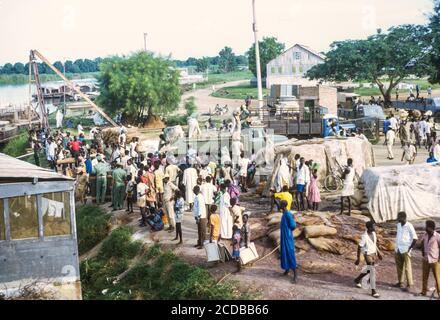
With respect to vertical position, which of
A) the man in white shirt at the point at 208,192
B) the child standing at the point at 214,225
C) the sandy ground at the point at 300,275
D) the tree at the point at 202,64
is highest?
the tree at the point at 202,64

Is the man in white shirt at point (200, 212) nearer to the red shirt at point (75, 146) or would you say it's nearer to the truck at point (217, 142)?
the truck at point (217, 142)

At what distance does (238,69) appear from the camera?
398 ft

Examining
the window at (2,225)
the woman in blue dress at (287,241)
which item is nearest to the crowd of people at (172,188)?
the woman in blue dress at (287,241)

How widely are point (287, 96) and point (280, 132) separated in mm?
10600

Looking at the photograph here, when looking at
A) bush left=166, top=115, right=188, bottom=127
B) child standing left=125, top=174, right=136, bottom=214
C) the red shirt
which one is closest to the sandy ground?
child standing left=125, top=174, right=136, bottom=214

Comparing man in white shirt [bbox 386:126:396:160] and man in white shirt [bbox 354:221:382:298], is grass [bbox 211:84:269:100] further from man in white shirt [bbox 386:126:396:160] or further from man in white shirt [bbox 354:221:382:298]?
man in white shirt [bbox 354:221:382:298]

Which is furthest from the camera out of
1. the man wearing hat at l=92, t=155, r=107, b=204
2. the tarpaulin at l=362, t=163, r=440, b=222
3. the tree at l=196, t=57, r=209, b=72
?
the tree at l=196, t=57, r=209, b=72

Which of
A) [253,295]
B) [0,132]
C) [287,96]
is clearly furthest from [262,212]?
[0,132]

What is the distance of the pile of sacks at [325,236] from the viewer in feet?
31.8

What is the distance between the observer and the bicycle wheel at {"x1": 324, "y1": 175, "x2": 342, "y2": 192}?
1486 centimetres

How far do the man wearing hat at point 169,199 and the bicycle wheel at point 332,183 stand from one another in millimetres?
4818

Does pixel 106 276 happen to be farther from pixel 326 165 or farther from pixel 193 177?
pixel 326 165

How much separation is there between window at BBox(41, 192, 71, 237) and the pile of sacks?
396cm
